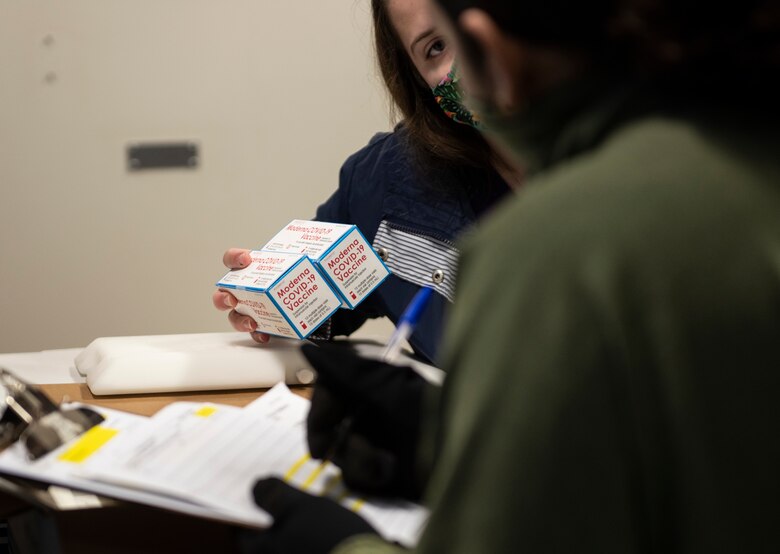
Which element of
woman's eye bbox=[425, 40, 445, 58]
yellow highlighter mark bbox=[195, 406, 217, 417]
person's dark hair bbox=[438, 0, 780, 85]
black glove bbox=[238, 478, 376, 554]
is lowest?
yellow highlighter mark bbox=[195, 406, 217, 417]

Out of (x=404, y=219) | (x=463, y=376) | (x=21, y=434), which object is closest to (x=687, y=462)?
(x=463, y=376)

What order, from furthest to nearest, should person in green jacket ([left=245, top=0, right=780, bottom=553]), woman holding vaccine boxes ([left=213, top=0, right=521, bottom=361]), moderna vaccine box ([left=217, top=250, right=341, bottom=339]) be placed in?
1. woman holding vaccine boxes ([left=213, top=0, right=521, bottom=361])
2. moderna vaccine box ([left=217, top=250, right=341, bottom=339])
3. person in green jacket ([left=245, top=0, right=780, bottom=553])

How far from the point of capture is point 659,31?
44cm

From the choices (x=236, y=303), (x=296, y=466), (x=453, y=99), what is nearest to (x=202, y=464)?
(x=296, y=466)

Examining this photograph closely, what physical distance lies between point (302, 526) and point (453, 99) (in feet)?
2.98

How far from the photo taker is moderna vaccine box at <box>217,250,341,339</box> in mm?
→ 1167

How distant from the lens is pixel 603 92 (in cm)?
48

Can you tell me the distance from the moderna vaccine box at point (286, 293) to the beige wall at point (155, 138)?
49.2 inches

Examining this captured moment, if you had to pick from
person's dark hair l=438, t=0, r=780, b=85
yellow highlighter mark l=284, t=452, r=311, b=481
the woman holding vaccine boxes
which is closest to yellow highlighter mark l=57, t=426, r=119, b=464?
yellow highlighter mark l=284, t=452, r=311, b=481

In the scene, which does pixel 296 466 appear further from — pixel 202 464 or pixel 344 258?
pixel 344 258

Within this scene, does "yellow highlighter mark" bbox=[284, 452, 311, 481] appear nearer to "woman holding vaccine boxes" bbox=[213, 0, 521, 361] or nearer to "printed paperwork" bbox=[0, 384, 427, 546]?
"printed paperwork" bbox=[0, 384, 427, 546]

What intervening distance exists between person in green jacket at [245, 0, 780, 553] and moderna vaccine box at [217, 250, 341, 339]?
713 mm

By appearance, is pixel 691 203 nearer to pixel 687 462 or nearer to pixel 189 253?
pixel 687 462

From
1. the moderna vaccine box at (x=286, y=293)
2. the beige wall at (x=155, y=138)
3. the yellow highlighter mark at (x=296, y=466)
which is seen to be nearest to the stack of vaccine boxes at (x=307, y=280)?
the moderna vaccine box at (x=286, y=293)
